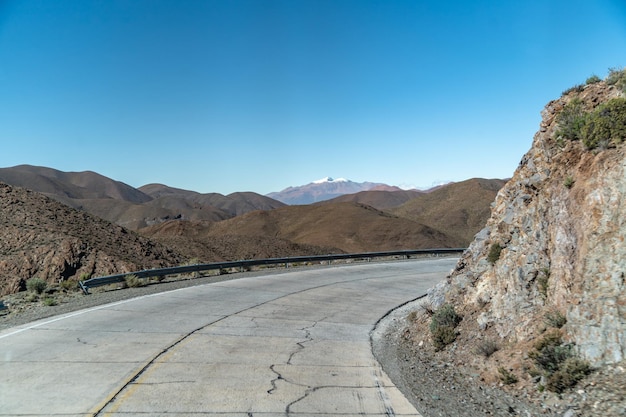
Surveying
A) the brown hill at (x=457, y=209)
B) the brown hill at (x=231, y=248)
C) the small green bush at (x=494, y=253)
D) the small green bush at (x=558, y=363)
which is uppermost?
the brown hill at (x=457, y=209)

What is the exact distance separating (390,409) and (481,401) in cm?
166

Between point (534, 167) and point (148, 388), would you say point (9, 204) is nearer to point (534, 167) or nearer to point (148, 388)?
point (148, 388)

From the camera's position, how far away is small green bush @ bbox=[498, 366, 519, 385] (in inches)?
308

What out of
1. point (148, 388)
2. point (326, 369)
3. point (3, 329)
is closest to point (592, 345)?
point (326, 369)

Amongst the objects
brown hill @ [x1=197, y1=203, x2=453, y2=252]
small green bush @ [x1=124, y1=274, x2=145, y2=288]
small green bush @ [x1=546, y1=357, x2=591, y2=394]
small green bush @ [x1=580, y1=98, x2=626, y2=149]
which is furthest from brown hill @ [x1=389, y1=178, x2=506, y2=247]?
small green bush @ [x1=546, y1=357, x2=591, y2=394]

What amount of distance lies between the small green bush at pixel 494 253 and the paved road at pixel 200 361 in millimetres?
3855

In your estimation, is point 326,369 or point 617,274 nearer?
point 617,274

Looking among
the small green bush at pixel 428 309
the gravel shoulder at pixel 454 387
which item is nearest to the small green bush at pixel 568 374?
the gravel shoulder at pixel 454 387

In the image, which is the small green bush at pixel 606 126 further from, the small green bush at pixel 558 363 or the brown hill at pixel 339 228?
the brown hill at pixel 339 228

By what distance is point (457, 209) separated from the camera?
104812 mm

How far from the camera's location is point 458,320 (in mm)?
10875

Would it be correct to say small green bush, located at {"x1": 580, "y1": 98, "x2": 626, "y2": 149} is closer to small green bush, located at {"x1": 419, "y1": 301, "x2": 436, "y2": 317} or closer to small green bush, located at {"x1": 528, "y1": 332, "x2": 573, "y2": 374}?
small green bush, located at {"x1": 528, "y1": 332, "x2": 573, "y2": 374}

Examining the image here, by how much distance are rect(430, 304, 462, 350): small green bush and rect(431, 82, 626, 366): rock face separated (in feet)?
1.79

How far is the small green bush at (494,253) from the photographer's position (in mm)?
11367
